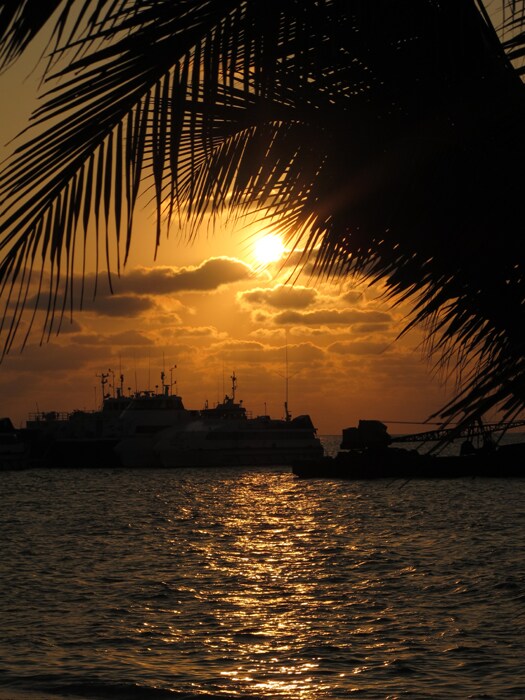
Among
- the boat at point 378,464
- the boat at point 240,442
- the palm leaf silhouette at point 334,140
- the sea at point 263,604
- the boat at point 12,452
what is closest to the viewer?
the palm leaf silhouette at point 334,140

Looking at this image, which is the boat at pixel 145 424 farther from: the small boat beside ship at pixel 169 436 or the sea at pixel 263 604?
the sea at pixel 263 604

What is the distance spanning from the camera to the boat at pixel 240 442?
94.1 m

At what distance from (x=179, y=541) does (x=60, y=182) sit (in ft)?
128

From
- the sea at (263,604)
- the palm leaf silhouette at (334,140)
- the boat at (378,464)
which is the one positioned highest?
the palm leaf silhouette at (334,140)

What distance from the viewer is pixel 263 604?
24.6 meters

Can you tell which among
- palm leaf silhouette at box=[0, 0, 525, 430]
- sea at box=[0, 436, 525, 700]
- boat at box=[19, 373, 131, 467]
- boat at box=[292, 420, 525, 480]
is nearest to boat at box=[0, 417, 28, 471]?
boat at box=[19, 373, 131, 467]

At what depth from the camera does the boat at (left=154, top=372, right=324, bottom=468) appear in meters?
94.1

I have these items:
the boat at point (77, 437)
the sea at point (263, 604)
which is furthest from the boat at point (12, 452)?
the sea at point (263, 604)

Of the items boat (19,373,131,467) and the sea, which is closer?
the sea

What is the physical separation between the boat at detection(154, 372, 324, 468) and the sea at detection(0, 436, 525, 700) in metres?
39.8

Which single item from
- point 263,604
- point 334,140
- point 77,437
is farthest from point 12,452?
point 334,140

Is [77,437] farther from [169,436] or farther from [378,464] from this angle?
[378,464]

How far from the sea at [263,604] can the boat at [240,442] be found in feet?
131

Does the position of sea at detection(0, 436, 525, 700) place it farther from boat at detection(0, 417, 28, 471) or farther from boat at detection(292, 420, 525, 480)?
boat at detection(0, 417, 28, 471)
